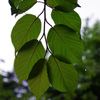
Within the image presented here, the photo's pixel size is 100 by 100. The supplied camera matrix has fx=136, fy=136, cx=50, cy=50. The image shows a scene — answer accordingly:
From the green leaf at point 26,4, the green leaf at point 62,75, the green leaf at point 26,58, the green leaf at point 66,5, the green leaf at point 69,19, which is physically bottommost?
the green leaf at point 62,75

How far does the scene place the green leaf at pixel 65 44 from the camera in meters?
0.28

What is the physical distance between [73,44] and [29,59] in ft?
0.33

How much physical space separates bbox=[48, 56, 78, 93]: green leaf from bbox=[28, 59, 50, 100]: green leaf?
0.01 meters

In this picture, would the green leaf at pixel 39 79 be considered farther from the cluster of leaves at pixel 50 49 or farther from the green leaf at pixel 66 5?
the green leaf at pixel 66 5

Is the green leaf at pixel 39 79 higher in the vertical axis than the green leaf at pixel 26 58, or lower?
lower

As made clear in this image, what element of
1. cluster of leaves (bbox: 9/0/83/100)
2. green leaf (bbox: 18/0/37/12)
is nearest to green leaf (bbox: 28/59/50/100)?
cluster of leaves (bbox: 9/0/83/100)

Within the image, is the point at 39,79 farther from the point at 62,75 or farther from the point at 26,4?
the point at 26,4

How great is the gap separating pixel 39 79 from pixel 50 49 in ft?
0.25

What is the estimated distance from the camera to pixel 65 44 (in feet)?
0.94

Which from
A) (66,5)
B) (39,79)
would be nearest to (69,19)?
(66,5)

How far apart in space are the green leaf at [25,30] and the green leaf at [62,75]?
0.23 feet

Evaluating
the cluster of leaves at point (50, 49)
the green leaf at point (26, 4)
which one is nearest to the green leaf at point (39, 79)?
the cluster of leaves at point (50, 49)

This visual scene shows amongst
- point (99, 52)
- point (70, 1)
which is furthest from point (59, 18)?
point (99, 52)

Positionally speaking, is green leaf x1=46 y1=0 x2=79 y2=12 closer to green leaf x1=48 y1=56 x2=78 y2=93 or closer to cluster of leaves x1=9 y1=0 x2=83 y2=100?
cluster of leaves x1=9 y1=0 x2=83 y2=100
